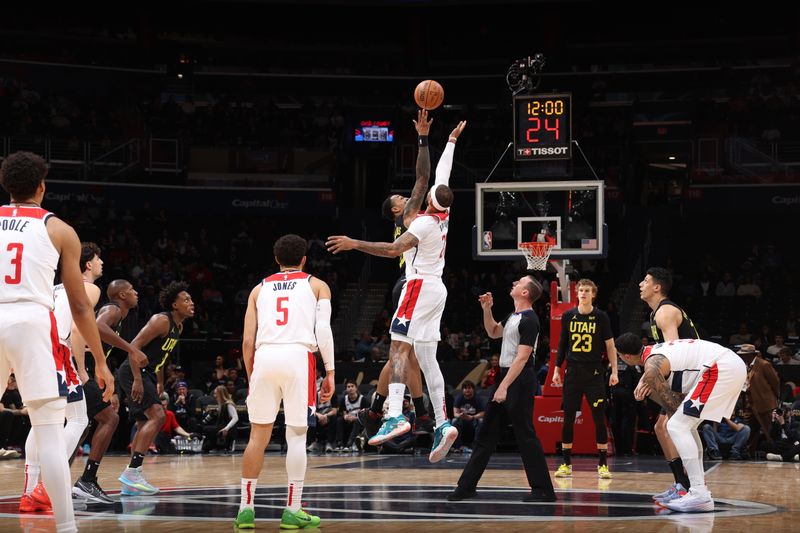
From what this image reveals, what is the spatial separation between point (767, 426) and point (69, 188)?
17.4m

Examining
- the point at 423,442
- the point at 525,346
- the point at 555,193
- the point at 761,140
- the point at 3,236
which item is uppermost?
the point at 761,140

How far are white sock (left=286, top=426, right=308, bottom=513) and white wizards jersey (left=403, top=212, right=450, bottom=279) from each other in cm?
211

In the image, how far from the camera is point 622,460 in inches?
613

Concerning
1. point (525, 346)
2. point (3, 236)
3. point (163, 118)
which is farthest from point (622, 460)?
point (163, 118)

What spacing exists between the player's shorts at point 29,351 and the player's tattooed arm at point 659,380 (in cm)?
497

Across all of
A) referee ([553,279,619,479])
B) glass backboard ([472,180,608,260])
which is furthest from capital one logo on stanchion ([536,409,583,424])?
referee ([553,279,619,479])

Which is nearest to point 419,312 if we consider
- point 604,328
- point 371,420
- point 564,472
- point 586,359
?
Answer: point 371,420

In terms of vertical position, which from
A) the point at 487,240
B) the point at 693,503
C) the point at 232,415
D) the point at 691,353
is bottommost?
the point at 232,415

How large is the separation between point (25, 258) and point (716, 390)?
5.68 metres

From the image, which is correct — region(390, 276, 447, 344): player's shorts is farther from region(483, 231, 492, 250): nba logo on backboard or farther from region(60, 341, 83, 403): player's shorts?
region(483, 231, 492, 250): nba logo on backboard

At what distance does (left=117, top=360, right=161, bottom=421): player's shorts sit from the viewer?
34.4 ft

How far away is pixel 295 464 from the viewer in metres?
7.71

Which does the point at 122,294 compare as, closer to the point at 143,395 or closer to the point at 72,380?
the point at 143,395

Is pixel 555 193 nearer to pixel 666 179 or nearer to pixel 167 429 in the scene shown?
pixel 167 429
